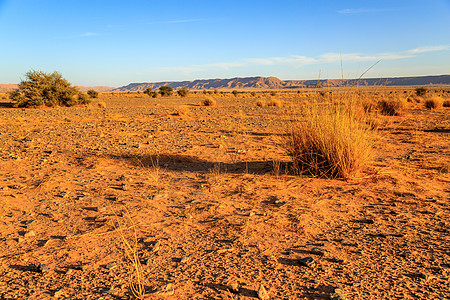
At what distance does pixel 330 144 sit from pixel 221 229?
249cm

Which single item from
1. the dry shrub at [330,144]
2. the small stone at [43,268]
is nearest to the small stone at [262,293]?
the small stone at [43,268]

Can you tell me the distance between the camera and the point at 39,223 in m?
3.66

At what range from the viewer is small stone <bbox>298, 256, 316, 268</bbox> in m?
2.67

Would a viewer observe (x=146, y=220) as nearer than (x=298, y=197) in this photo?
Yes

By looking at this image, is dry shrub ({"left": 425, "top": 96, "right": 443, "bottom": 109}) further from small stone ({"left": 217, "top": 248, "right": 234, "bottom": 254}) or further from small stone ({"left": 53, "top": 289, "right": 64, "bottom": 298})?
small stone ({"left": 53, "top": 289, "right": 64, "bottom": 298})

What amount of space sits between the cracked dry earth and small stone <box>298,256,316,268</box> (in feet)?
0.12

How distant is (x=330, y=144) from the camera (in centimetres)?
503

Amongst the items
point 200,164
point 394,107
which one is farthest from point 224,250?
point 394,107

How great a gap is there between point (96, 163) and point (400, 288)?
→ 5.57 m

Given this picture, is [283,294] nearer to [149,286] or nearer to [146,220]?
[149,286]

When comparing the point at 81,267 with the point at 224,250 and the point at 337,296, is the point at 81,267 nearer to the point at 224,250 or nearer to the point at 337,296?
the point at 224,250

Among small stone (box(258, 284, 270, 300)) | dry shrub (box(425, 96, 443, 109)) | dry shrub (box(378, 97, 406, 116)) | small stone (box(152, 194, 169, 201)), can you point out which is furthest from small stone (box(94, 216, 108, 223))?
dry shrub (box(425, 96, 443, 109))

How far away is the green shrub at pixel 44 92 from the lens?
930 inches

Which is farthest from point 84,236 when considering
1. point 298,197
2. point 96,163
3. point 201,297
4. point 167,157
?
point 167,157
